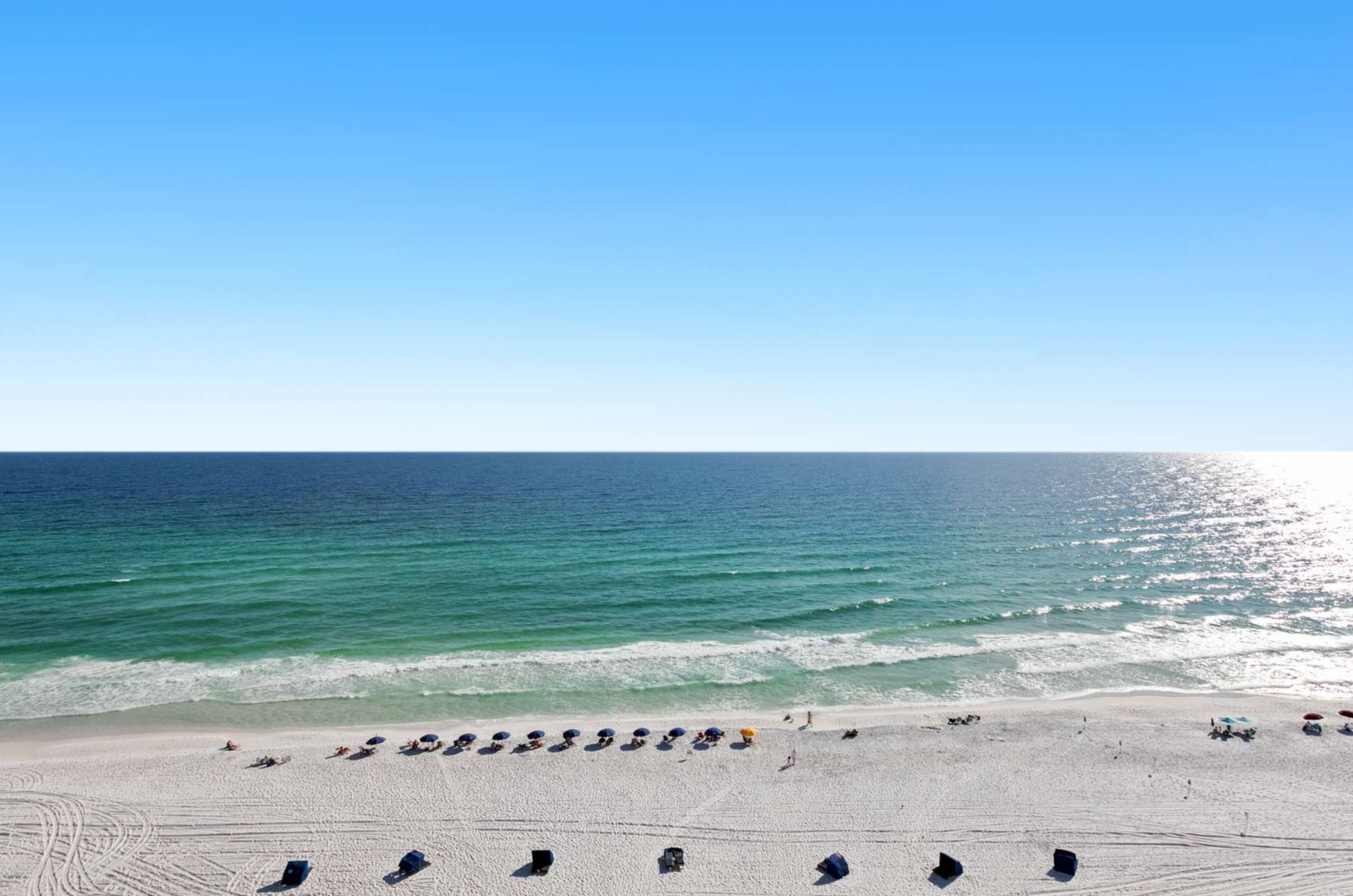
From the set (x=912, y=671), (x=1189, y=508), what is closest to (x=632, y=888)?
(x=912, y=671)

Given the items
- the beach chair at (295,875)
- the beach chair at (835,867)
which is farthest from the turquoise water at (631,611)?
the beach chair at (835,867)

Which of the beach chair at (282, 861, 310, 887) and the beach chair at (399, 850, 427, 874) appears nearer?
the beach chair at (282, 861, 310, 887)

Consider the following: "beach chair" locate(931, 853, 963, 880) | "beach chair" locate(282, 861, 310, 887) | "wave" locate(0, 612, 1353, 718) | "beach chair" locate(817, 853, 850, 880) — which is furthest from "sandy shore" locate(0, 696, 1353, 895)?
"wave" locate(0, 612, 1353, 718)

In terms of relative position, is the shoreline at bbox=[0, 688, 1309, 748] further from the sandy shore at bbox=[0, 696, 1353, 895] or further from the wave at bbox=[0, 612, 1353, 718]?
the wave at bbox=[0, 612, 1353, 718]

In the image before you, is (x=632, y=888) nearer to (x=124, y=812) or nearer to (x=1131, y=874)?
(x=1131, y=874)

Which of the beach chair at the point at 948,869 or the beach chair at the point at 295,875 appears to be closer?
the beach chair at the point at 295,875

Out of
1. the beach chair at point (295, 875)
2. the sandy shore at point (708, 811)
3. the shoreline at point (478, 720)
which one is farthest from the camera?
the shoreline at point (478, 720)

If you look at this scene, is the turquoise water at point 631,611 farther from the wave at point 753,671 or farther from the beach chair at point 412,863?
the beach chair at point 412,863
